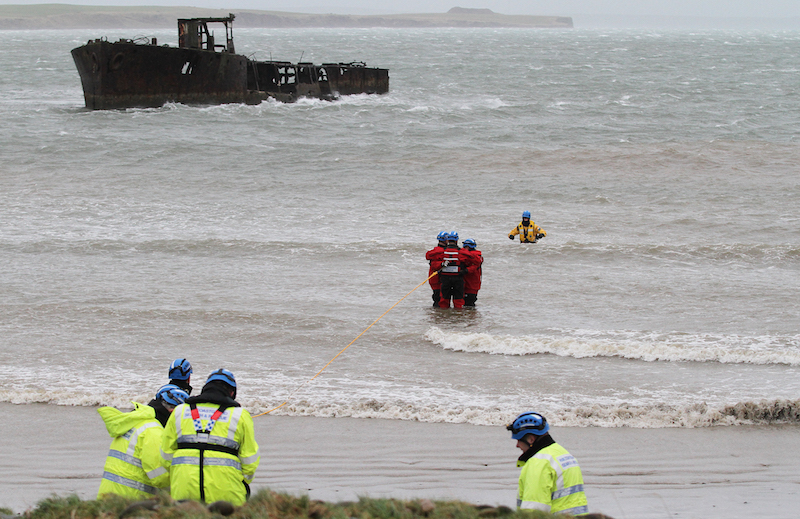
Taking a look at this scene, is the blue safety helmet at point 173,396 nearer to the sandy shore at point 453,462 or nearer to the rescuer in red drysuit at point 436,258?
the sandy shore at point 453,462

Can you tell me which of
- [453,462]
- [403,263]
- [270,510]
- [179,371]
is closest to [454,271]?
[403,263]

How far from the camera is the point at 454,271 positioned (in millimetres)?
11016

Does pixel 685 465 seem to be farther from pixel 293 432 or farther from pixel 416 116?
pixel 416 116

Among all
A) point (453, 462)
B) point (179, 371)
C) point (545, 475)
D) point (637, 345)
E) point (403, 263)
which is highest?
point (179, 371)

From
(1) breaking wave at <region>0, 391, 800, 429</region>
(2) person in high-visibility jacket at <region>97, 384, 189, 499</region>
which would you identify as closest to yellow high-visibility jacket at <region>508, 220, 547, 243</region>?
(1) breaking wave at <region>0, 391, 800, 429</region>

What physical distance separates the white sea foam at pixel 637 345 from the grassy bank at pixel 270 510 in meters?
5.31

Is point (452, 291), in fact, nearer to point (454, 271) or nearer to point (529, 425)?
point (454, 271)

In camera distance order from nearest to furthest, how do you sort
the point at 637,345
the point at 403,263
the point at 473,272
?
1. the point at 637,345
2. the point at 473,272
3. the point at 403,263

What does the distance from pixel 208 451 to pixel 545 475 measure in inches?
69.4

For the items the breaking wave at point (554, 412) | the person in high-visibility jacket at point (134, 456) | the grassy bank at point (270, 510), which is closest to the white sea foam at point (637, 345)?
the breaking wave at point (554, 412)

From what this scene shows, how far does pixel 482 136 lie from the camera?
31688 mm

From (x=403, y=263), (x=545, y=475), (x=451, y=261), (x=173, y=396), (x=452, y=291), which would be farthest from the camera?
(x=403, y=263)

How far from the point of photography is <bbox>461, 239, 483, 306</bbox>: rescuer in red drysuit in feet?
35.8

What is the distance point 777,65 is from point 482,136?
2145 inches
